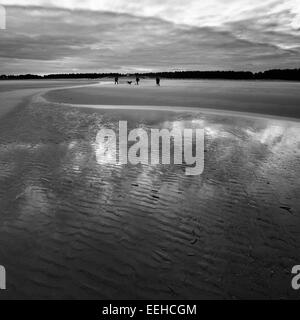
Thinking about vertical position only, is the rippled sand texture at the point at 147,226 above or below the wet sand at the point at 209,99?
below

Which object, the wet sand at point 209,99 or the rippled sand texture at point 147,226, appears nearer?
the rippled sand texture at point 147,226

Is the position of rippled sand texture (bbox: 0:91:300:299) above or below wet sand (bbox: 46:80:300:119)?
below

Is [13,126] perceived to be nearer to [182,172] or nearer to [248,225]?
[182,172]

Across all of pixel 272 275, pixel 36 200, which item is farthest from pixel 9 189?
pixel 272 275

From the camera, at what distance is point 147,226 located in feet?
18.6

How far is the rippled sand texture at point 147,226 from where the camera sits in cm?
415

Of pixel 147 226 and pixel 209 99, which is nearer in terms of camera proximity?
pixel 147 226

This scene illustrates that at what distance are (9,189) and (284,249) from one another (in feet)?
19.8

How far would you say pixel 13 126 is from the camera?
595 inches

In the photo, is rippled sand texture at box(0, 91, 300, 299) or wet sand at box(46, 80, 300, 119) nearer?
rippled sand texture at box(0, 91, 300, 299)

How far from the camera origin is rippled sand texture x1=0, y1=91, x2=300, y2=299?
415 cm

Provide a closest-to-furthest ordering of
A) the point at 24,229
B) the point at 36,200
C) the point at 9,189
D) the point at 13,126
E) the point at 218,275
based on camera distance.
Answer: the point at 218,275 → the point at 24,229 → the point at 36,200 → the point at 9,189 → the point at 13,126
